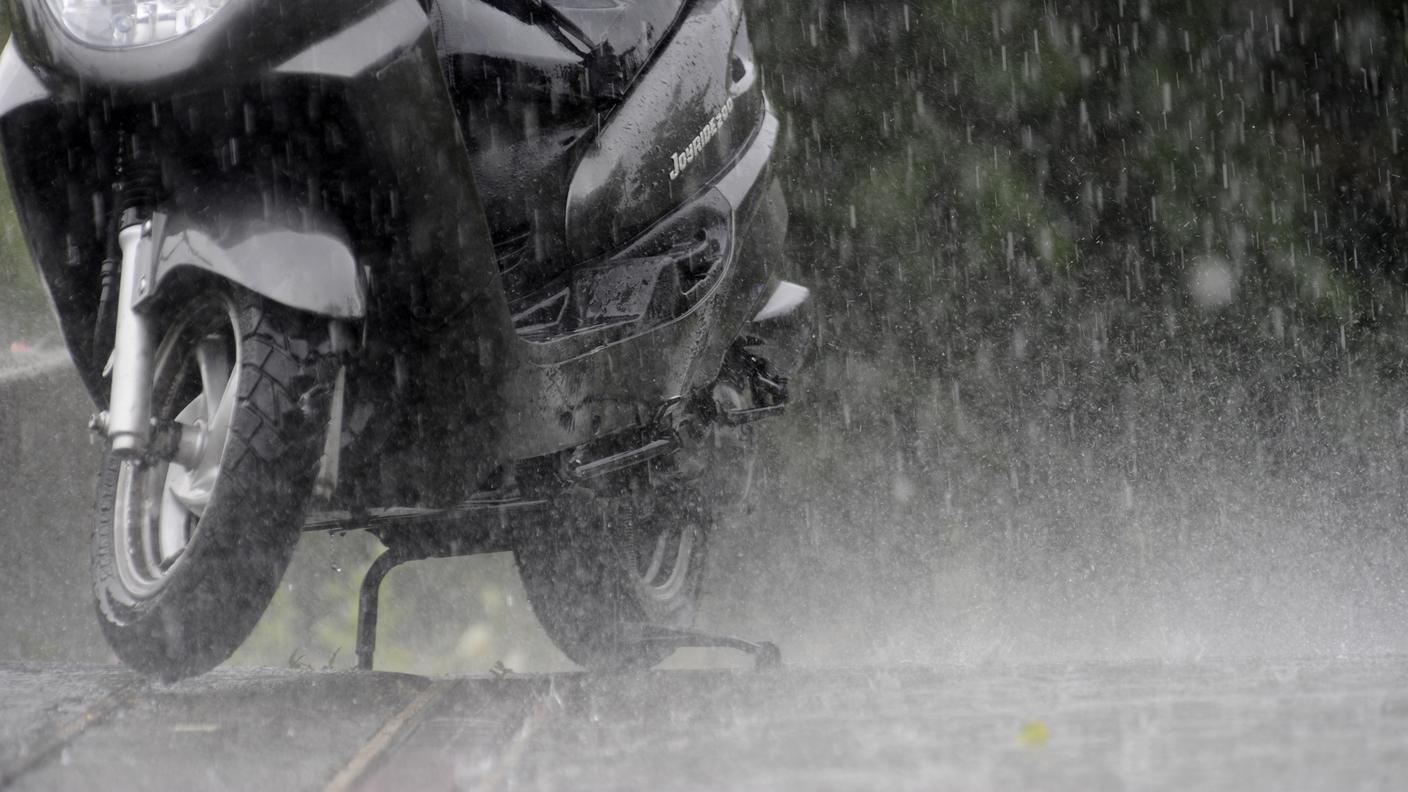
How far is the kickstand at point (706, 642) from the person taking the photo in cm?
318

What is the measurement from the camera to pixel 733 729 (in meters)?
Answer: 2.21

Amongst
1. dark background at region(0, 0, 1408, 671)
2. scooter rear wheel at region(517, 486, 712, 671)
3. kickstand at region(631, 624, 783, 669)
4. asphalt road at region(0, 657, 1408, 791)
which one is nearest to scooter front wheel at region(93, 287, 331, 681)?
asphalt road at region(0, 657, 1408, 791)

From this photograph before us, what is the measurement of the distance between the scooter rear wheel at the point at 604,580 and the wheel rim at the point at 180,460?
2.96 ft

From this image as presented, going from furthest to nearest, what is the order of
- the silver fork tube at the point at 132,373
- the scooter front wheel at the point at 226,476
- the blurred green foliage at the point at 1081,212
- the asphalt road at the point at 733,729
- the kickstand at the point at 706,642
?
A: the blurred green foliage at the point at 1081,212 < the kickstand at the point at 706,642 < the silver fork tube at the point at 132,373 < the scooter front wheel at the point at 226,476 < the asphalt road at the point at 733,729

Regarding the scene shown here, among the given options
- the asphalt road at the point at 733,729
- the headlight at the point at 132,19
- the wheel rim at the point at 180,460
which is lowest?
the asphalt road at the point at 733,729

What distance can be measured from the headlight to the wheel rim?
0.42m

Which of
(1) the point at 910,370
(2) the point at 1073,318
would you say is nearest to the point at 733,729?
(1) the point at 910,370

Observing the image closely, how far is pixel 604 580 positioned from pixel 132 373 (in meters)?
1.40

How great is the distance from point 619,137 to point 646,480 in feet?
2.43

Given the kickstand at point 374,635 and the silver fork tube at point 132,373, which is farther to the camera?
the kickstand at point 374,635

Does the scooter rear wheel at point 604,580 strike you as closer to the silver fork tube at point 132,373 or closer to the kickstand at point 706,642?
the kickstand at point 706,642

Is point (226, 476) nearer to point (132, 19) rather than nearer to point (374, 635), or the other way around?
point (132, 19)

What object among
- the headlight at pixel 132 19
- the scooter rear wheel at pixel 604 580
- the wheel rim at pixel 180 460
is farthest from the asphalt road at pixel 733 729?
the headlight at pixel 132 19

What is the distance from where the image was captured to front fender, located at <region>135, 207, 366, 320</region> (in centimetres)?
212
